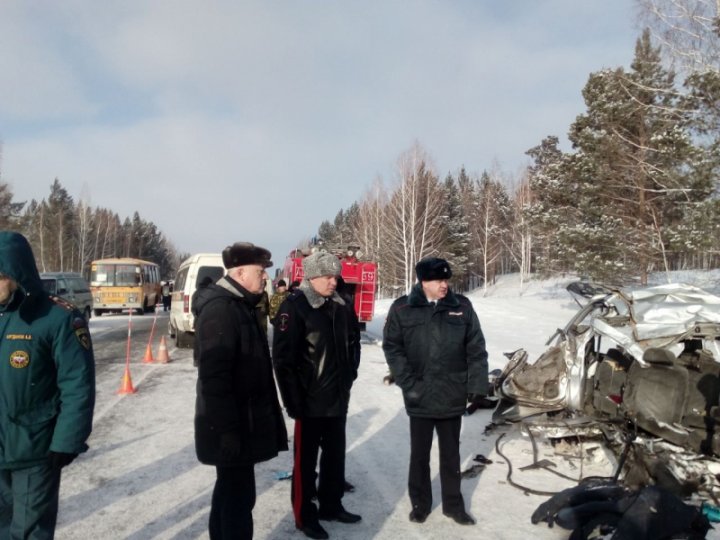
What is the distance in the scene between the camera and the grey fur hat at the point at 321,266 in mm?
4137

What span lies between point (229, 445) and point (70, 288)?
1980cm

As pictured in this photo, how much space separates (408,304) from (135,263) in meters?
24.5

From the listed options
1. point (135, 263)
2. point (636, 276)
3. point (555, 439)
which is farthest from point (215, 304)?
point (135, 263)

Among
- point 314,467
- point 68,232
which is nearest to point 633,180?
point 314,467

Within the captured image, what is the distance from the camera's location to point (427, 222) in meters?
39.2

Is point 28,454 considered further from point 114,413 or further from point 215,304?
point 114,413

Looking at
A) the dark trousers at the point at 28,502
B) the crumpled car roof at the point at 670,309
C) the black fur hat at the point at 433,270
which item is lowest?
the dark trousers at the point at 28,502

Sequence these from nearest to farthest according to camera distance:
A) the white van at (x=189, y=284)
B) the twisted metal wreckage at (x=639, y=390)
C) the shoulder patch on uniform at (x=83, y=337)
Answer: the shoulder patch on uniform at (x=83, y=337) < the twisted metal wreckage at (x=639, y=390) < the white van at (x=189, y=284)

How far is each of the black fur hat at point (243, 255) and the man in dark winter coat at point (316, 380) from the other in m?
0.81

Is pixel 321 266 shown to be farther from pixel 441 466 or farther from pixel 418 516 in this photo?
pixel 418 516

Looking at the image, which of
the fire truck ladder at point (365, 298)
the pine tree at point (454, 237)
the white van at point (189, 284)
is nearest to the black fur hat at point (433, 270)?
the white van at point (189, 284)

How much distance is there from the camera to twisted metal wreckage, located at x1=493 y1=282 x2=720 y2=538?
4609mm

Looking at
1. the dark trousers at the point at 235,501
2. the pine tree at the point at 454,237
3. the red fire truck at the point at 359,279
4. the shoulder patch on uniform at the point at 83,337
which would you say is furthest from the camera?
the pine tree at the point at 454,237

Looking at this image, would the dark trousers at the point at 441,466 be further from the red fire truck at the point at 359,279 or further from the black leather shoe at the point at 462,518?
the red fire truck at the point at 359,279
